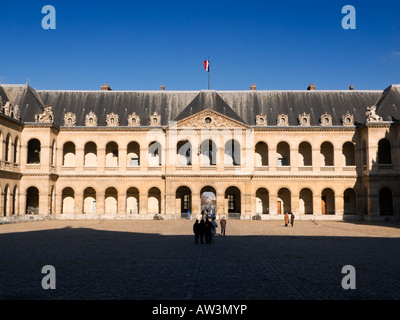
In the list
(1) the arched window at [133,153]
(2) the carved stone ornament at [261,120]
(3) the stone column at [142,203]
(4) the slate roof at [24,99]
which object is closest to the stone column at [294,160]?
(2) the carved stone ornament at [261,120]

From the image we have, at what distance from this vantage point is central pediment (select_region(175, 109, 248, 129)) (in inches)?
1861

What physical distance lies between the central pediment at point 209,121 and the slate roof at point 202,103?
1342 mm

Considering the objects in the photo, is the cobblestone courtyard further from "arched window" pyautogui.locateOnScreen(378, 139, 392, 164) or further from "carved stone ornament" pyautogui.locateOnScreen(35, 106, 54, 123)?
"arched window" pyautogui.locateOnScreen(378, 139, 392, 164)

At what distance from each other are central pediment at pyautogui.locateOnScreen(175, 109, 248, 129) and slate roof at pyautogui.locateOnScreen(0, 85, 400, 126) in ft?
4.40

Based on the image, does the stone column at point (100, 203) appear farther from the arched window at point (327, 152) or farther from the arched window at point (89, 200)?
the arched window at point (327, 152)

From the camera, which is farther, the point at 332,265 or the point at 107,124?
the point at 107,124

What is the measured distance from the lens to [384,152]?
4759cm

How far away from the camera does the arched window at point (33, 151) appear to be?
1905 inches

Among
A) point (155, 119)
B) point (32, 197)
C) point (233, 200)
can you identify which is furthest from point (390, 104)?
point (32, 197)

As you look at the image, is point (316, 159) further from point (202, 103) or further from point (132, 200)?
point (132, 200)

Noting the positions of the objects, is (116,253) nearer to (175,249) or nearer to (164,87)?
(175,249)
